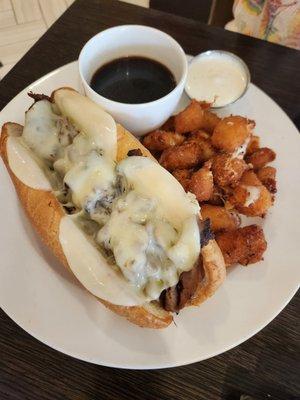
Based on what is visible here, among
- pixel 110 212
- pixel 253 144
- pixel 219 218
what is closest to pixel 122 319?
pixel 110 212

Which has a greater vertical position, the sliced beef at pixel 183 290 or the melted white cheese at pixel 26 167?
the melted white cheese at pixel 26 167

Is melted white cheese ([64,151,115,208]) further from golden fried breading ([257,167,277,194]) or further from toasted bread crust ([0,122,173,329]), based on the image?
golden fried breading ([257,167,277,194])

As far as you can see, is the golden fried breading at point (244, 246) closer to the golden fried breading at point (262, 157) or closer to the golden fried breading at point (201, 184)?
the golden fried breading at point (201, 184)

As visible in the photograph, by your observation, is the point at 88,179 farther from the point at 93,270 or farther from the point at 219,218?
the point at 219,218

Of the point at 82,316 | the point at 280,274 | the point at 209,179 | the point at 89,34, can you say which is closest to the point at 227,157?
the point at 209,179

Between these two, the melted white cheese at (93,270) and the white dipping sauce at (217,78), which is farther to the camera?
the white dipping sauce at (217,78)

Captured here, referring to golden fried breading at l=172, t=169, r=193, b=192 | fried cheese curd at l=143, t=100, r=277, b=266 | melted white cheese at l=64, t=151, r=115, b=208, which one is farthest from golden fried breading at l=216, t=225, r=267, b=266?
melted white cheese at l=64, t=151, r=115, b=208

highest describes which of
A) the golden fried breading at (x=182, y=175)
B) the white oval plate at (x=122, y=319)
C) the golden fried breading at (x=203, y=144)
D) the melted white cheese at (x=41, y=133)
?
the melted white cheese at (x=41, y=133)

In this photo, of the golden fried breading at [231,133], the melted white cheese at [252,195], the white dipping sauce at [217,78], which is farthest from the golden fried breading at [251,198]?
the white dipping sauce at [217,78]
